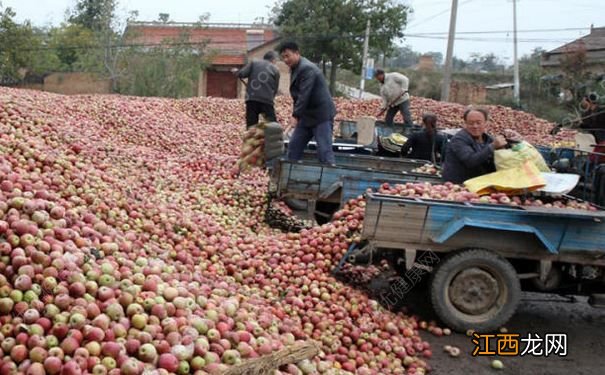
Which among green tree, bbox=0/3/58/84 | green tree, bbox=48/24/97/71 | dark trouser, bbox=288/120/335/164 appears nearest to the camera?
dark trouser, bbox=288/120/335/164

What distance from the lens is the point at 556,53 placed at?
3631 cm

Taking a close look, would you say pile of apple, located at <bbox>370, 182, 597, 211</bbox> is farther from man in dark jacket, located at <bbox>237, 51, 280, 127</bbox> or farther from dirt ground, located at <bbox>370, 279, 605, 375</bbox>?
man in dark jacket, located at <bbox>237, 51, 280, 127</bbox>

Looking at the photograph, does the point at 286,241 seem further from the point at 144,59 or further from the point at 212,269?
the point at 144,59

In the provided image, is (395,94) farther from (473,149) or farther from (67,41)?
(67,41)

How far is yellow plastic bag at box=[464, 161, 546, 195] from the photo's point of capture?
523 cm

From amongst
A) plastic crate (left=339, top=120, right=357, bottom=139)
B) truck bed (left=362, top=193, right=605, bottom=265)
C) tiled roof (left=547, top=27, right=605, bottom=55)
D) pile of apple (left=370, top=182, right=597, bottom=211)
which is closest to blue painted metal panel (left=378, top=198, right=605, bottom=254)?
truck bed (left=362, top=193, right=605, bottom=265)

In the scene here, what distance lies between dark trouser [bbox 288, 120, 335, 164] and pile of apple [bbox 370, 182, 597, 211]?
90.9 inches

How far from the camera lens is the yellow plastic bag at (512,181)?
17.1ft

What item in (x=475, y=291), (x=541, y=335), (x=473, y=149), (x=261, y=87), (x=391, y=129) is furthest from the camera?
(x=391, y=129)

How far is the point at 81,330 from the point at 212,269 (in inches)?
70.9

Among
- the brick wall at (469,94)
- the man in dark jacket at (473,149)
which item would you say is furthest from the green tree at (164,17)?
the man in dark jacket at (473,149)

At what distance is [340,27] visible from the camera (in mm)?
32375

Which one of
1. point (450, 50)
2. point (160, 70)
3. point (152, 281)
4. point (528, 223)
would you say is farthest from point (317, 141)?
point (160, 70)

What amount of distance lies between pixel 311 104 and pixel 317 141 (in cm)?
50
